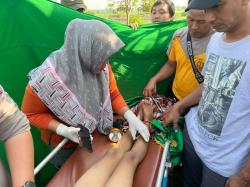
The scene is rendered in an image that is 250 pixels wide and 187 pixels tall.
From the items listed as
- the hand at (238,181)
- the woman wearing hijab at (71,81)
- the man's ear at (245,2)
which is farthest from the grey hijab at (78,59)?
the hand at (238,181)

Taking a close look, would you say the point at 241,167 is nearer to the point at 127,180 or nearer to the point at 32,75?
the point at 127,180

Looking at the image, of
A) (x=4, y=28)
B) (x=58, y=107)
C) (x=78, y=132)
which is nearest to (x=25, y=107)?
(x=58, y=107)

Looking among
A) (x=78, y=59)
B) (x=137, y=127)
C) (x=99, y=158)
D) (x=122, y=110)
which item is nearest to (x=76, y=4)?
(x=122, y=110)

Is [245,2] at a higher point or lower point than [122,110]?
higher

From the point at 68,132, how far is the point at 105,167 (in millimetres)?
346

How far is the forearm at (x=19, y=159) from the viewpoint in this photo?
1202 millimetres

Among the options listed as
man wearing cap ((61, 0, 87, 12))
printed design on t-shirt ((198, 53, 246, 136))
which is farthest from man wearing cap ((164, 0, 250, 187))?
man wearing cap ((61, 0, 87, 12))

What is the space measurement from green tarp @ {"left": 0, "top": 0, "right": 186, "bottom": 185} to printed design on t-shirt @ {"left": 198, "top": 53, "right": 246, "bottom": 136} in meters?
1.13

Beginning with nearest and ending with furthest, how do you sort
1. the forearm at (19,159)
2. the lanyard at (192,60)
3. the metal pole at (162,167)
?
the forearm at (19,159)
the metal pole at (162,167)
the lanyard at (192,60)

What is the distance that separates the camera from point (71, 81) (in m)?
1.91

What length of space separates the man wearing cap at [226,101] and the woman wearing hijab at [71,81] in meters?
0.53

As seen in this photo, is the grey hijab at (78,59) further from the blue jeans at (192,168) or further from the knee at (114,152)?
the blue jeans at (192,168)

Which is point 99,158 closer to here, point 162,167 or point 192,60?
point 162,167

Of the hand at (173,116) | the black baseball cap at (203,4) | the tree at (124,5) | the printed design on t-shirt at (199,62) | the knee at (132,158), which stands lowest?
the tree at (124,5)
